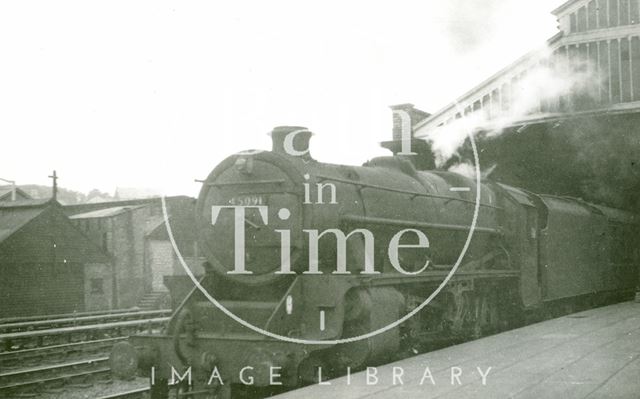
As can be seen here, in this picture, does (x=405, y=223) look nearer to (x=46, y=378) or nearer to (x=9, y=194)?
(x=46, y=378)

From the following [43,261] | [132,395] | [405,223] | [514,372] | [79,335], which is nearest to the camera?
[514,372]

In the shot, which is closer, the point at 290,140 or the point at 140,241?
the point at 290,140

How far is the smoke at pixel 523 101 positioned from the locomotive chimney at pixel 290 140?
370 inches

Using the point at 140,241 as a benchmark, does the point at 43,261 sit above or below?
below

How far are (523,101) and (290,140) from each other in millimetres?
10552

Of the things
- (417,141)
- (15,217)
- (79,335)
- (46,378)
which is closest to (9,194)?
Result: (15,217)

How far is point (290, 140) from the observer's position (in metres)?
8.04

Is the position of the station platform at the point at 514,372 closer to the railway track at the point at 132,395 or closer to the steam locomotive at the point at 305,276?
A: the steam locomotive at the point at 305,276

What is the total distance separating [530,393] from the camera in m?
5.58

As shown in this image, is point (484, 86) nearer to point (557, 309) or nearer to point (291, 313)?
point (557, 309)

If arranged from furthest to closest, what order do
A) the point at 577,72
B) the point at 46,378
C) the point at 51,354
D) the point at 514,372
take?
the point at 577,72, the point at 51,354, the point at 46,378, the point at 514,372

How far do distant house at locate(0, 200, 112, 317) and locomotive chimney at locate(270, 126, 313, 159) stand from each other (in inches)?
734

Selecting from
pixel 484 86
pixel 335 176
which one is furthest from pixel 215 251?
pixel 484 86

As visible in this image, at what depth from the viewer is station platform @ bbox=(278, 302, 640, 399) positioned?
5676 millimetres
